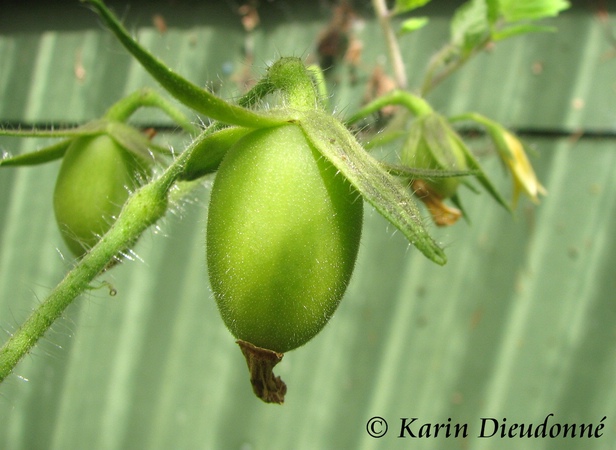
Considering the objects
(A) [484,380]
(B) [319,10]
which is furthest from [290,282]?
(B) [319,10]

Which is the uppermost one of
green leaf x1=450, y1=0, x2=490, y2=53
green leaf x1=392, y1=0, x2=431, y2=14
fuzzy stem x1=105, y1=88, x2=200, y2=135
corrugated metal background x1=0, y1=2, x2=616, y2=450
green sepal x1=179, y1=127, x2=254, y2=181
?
green leaf x1=392, y1=0, x2=431, y2=14

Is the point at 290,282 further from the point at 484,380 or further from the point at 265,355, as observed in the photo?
the point at 484,380

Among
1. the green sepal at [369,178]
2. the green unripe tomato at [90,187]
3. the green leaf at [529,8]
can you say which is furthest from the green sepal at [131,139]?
the green leaf at [529,8]

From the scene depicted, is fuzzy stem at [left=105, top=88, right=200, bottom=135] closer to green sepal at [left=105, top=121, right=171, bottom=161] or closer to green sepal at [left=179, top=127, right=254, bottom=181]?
green sepal at [left=105, top=121, right=171, bottom=161]

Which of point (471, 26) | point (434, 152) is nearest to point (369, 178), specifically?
point (434, 152)

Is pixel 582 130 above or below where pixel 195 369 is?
above

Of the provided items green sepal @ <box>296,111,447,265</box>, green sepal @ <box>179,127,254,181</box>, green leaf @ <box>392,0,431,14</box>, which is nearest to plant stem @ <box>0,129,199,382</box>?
green sepal @ <box>179,127,254,181</box>

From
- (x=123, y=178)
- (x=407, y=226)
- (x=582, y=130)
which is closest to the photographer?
(x=407, y=226)

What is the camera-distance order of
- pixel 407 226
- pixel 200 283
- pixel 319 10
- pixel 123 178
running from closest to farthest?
1. pixel 407 226
2. pixel 123 178
3. pixel 319 10
4. pixel 200 283
